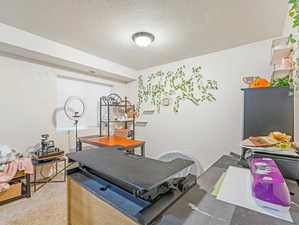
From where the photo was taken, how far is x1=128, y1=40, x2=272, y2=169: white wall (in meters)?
2.19

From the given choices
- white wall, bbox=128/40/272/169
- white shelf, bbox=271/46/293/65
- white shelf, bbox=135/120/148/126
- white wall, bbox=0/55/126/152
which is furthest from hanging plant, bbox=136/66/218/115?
white wall, bbox=0/55/126/152

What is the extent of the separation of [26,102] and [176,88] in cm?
271

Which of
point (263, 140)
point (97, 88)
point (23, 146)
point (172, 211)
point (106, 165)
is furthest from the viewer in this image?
point (97, 88)

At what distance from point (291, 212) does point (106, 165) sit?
0.91 metres

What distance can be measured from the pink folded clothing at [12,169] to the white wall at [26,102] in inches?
15.6

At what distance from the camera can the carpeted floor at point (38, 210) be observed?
5.14 feet

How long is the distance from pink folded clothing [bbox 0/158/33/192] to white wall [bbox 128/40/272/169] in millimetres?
2339

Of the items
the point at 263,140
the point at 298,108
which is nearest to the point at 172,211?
the point at 263,140

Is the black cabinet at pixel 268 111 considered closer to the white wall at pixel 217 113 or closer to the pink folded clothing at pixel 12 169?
the white wall at pixel 217 113

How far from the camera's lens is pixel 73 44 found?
7.43 feet

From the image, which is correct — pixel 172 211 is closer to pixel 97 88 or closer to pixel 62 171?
pixel 62 171

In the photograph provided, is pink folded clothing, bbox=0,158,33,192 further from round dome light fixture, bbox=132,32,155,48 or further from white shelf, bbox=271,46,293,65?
white shelf, bbox=271,46,293,65

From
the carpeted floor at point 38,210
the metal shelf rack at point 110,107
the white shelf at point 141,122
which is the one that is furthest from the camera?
the white shelf at point 141,122

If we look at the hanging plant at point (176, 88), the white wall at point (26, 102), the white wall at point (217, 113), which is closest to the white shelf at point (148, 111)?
the hanging plant at point (176, 88)
